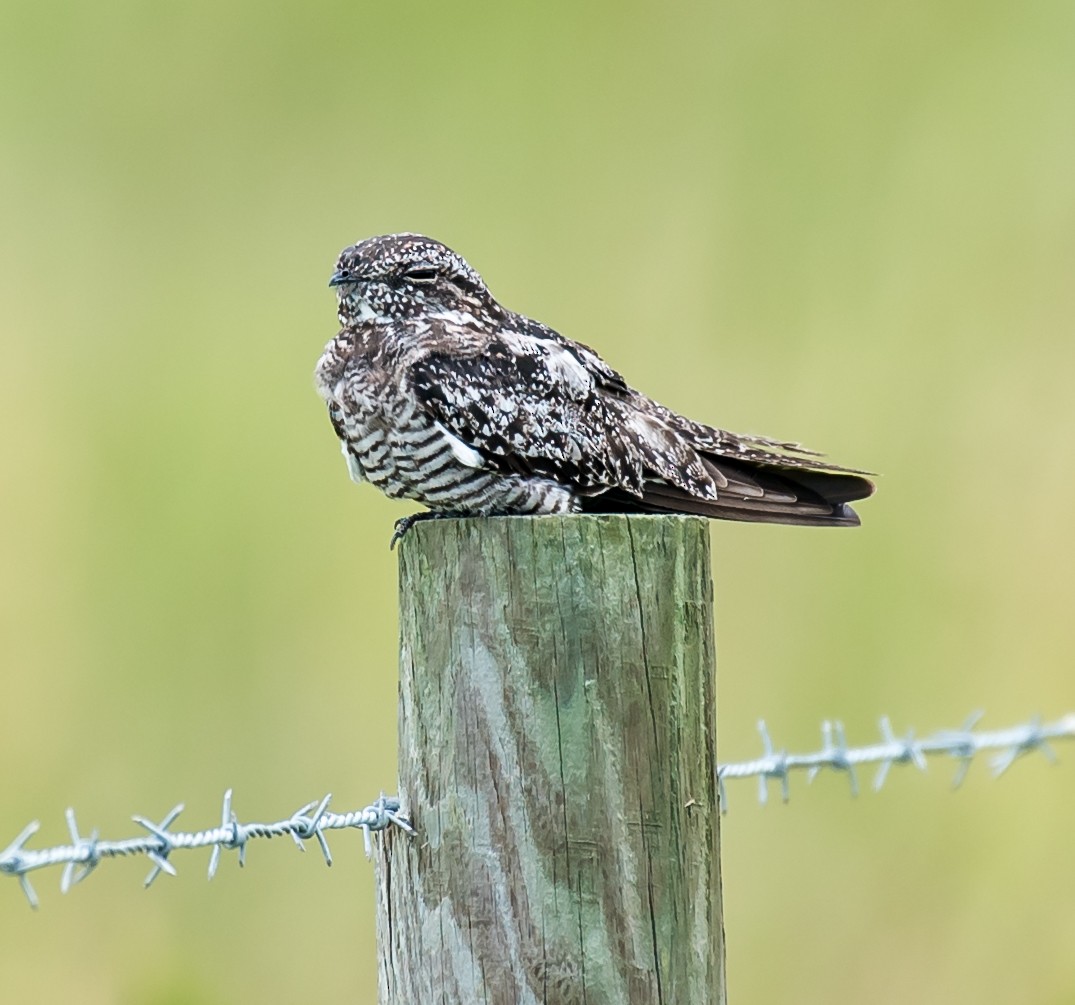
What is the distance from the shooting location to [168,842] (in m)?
1.92

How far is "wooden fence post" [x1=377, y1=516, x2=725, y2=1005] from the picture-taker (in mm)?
2035

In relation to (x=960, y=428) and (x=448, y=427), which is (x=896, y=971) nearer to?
(x=960, y=428)

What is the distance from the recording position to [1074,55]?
250 inches

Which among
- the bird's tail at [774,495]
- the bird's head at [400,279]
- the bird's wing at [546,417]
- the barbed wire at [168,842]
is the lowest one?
the barbed wire at [168,842]

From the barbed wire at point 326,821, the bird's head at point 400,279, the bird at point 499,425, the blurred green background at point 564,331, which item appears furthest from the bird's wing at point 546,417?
the blurred green background at point 564,331

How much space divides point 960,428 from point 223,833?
408 cm

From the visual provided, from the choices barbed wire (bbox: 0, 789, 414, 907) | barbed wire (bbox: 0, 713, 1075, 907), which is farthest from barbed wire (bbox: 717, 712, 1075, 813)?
barbed wire (bbox: 0, 789, 414, 907)

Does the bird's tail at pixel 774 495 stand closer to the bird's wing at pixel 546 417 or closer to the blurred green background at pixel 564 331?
the bird's wing at pixel 546 417

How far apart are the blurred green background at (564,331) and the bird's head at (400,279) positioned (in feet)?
5.82

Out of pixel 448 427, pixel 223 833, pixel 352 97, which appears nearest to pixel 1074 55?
pixel 352 97

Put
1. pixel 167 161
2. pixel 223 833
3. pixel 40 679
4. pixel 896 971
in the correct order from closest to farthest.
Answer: pixel 223 833, pixel 896 971, pixel 40 679, pixel 167 161

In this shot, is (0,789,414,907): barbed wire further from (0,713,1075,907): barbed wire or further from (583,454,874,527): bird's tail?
(583,454,874,527): bird's tail

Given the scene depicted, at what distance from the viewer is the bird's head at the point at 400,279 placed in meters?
3.58

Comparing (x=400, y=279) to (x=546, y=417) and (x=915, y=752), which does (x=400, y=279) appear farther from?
(x=915, y=752)
